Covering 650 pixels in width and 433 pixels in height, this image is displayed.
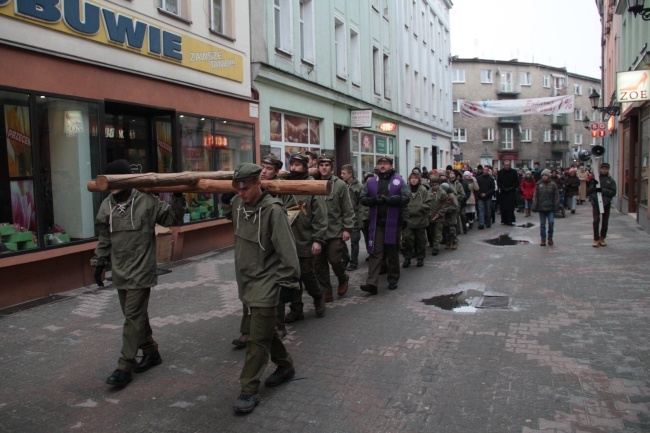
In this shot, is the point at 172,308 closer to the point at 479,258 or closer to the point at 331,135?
the point at 479,258

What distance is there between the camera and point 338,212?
24.1ft

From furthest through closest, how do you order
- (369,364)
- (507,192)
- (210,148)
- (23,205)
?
1. (507,192)
2. (210,148)
3. (23,205)
4. (369,364)

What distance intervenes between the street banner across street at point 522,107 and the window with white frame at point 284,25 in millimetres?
13581

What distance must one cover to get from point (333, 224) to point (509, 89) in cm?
5635

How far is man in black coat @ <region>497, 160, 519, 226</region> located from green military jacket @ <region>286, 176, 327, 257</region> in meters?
11.9

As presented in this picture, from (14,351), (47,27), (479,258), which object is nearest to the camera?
(14,351)

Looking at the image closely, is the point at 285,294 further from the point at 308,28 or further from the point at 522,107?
the point at 522,107

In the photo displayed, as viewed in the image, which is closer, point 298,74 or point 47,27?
point 47,27

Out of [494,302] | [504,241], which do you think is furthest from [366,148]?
[494,302]

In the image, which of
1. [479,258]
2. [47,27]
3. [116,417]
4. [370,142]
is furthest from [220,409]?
[370,142]

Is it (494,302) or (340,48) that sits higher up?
(340,48)

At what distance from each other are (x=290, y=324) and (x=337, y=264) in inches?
49.3

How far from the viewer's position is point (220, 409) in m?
4.19

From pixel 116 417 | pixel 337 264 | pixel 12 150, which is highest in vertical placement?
pixel 12 150
